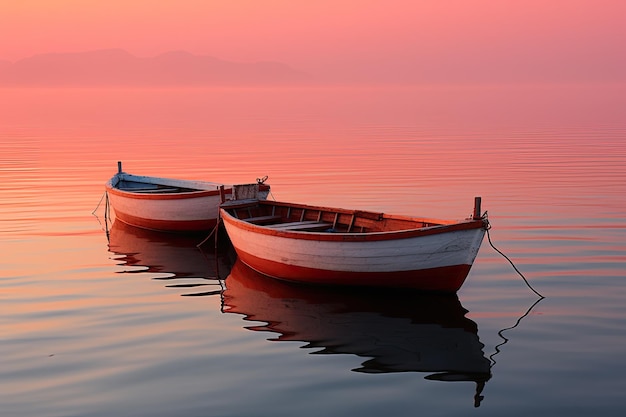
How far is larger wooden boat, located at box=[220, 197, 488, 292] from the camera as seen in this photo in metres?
14.8

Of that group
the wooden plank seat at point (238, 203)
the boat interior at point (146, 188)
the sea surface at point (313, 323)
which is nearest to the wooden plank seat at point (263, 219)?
the wooden plank seat at point (238, 203)

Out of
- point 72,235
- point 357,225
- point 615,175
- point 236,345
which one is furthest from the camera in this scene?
point 615,175

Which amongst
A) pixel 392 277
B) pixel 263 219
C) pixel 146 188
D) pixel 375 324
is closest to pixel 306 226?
pixel 263 219

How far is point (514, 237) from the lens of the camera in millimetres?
21547

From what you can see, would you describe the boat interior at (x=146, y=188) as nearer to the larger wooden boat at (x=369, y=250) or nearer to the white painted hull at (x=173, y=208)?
the white painted hull at (x=173, y=208)

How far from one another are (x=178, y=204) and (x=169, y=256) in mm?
2233

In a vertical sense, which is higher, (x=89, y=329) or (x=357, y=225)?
(x=357, y=225)

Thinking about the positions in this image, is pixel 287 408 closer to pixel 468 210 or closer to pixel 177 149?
pixel 468 210

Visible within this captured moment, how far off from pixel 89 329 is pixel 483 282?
840cm

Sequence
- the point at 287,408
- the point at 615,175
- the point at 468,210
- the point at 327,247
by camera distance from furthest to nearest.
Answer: the point at 615,175, the point at 468,210, the point at 327,247, the point at 287,408

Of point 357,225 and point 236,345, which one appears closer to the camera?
point 236,345

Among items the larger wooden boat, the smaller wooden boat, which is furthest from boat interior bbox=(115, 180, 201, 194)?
the larger wooden boat

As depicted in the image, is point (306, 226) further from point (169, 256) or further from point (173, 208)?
point (173, 208)

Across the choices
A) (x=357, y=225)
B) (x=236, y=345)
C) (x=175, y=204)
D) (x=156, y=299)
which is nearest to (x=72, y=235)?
(x=175, y=204)
